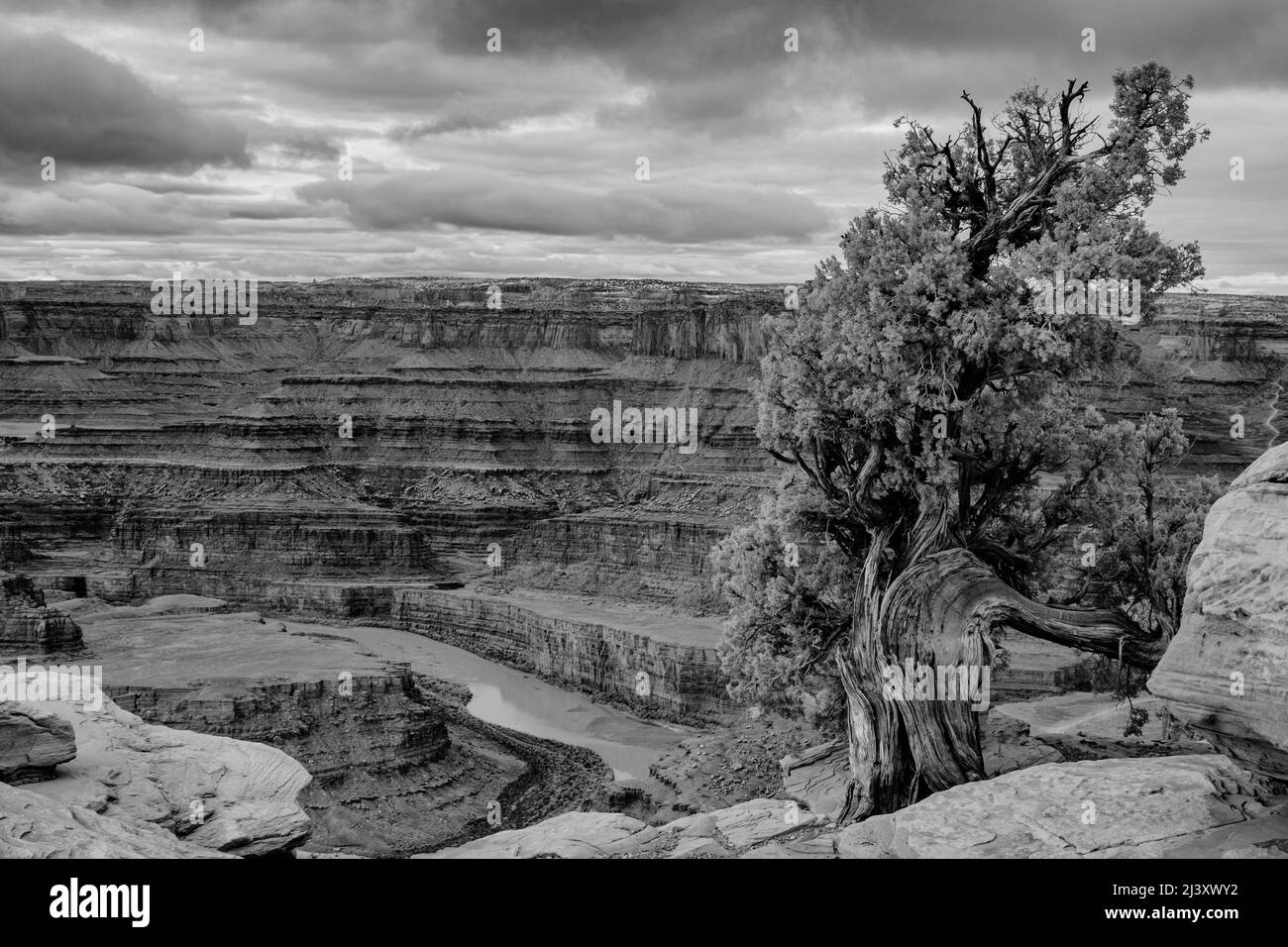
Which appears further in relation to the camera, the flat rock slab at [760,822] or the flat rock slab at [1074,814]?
the flat rock slab at [760,822]

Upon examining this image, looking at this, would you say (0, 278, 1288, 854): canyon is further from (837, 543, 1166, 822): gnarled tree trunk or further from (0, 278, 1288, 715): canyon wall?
(837, 543, 1166, 822): gnarled tree trunk

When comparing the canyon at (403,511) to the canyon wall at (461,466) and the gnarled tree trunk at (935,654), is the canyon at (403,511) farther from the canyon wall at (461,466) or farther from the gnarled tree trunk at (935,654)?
the gnarled tree trunk at (935,654)

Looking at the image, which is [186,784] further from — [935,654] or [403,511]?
[403,511]

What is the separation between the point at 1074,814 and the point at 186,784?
13769mm

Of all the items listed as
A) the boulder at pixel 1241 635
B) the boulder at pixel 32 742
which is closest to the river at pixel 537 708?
the boulder at pixel 32 742

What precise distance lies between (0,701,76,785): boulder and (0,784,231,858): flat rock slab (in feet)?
12.5

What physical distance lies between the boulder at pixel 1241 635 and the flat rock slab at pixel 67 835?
1141 cm

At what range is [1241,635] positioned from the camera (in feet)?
40.1

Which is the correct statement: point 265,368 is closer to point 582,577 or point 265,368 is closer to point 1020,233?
point 582,577

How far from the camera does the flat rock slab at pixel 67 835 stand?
12.5 metres

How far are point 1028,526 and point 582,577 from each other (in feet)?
221

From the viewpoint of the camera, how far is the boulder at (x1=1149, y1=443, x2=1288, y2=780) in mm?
11875

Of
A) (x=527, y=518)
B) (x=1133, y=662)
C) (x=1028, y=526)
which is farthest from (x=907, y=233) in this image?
(x=527, y=518)

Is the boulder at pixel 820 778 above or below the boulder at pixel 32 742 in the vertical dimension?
below
